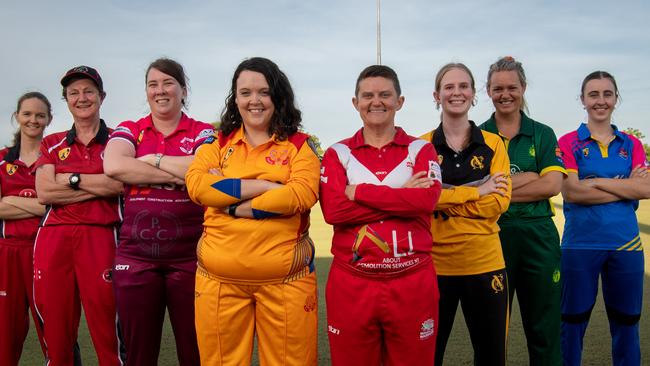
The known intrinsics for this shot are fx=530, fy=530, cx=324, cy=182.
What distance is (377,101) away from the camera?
300 cm

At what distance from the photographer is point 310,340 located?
2.82 meters

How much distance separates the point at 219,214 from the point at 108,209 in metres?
Answer: 1.14

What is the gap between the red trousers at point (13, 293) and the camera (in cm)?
400

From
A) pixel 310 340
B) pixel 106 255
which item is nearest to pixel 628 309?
pixel 310 340

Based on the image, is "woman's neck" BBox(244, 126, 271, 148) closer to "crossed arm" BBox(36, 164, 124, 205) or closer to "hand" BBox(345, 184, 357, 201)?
"hand" BBox(345, 184, 357, 201)

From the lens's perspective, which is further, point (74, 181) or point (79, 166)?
point (79, 166)

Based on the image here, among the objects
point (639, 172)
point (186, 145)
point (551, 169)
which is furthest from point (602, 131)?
point (186, 145)

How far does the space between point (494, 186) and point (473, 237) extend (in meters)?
0.33

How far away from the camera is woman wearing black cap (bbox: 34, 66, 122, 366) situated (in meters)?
3.47

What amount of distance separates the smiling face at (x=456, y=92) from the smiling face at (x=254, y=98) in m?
1.16

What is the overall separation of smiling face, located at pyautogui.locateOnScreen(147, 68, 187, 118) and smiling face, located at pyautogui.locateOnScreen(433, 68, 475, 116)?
1.73 m

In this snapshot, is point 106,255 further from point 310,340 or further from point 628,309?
point 628,309

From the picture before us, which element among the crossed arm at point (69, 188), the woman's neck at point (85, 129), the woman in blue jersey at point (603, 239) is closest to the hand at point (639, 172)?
the woman in blue jersey at point (603, 239)

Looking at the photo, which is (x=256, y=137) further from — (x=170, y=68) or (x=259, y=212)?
(x=170, y=68)
